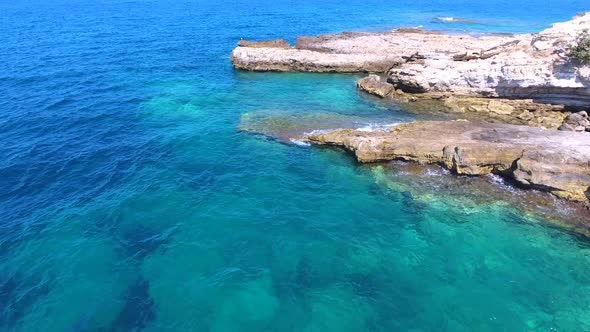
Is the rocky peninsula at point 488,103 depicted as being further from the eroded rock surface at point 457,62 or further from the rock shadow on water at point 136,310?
the rock shadow on water at point 136,310

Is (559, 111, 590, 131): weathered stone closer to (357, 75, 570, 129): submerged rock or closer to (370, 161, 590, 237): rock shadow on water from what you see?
(357, 75, 570, 129): submerged rock

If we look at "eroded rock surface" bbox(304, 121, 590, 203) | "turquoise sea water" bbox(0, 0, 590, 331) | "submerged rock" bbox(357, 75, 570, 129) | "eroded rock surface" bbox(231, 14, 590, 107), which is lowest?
"turquoise sea water" bbox(0, 0, 590, 331)

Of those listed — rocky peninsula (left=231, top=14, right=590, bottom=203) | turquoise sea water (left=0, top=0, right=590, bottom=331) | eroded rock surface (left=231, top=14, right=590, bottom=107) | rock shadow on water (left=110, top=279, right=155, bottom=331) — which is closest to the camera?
rock shadow on water (left=110, top=279, right=155, bottom=331)

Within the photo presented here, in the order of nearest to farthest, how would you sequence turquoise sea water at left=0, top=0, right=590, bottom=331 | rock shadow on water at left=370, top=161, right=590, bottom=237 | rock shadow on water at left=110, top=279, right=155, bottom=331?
rock shadow on water at left=110, top=279, right=155, bottom=331, turquoise sea water at left=0, top=0, right=590, bottom=331, rock shadow on water at left=370, top=161, right=590, bottom=237

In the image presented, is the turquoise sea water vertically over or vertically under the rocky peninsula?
under

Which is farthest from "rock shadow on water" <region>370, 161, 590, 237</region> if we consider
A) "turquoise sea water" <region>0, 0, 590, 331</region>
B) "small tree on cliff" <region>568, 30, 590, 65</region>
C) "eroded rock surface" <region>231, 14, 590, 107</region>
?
"small tree on cliff" <region>568, 30, 590, 65</region>

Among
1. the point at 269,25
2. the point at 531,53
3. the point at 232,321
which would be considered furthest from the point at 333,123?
the point at 269,25

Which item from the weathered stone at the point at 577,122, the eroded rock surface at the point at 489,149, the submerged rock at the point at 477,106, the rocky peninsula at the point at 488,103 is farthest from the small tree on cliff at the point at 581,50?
the eroded rock surface at the point at 489,149
